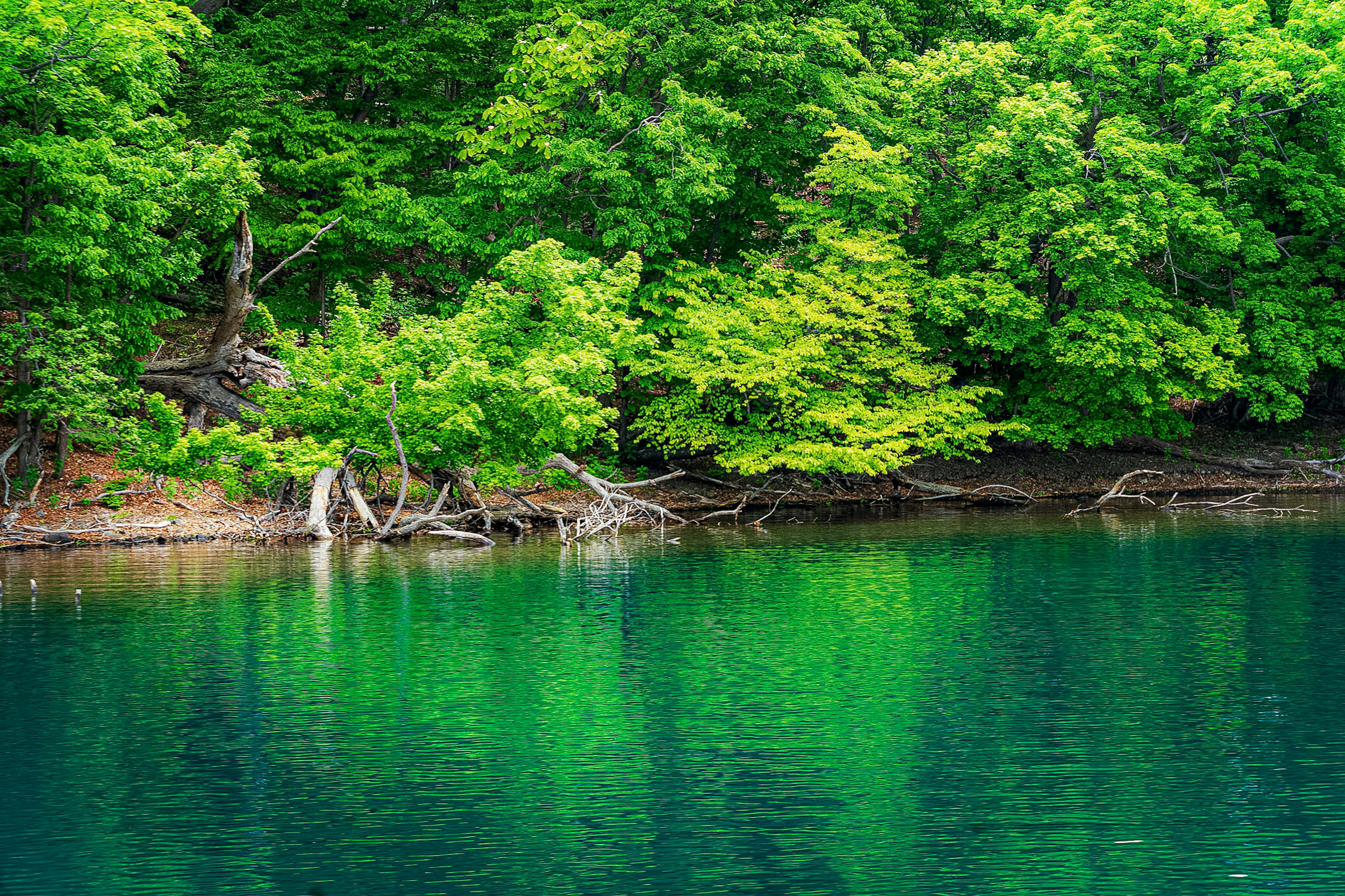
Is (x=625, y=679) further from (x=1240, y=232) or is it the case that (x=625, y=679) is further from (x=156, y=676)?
(x=1240, y=232)

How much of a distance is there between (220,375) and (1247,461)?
30.8 meters

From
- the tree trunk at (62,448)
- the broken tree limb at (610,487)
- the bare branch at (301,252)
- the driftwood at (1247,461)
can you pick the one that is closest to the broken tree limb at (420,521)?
the broken tree limb at (610,487)

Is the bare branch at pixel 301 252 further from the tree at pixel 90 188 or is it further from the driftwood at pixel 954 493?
the driftwood at pixel 954 493

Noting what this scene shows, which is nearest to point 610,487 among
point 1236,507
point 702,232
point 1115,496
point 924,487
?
point 924,487

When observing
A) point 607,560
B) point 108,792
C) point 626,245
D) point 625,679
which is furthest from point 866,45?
point 108,792

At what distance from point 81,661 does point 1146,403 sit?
30857 mm

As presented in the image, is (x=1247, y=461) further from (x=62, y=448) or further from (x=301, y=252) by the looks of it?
(x=62, y=448)

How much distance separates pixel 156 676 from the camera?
13984 millimetres

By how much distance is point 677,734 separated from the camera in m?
11.4

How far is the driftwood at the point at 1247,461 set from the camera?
40.2 metres

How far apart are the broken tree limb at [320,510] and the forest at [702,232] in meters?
0.74

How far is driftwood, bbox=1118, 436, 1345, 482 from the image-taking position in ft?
132

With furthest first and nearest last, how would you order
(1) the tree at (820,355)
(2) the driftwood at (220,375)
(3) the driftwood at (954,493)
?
(3) the driftwood at (954,493)
(1) the tree at (820,355)
(2) the driftwood at (220,375)

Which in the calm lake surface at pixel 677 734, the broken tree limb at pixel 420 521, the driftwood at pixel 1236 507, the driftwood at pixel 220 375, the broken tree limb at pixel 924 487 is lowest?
the calm lake surface at pixel 677 734
